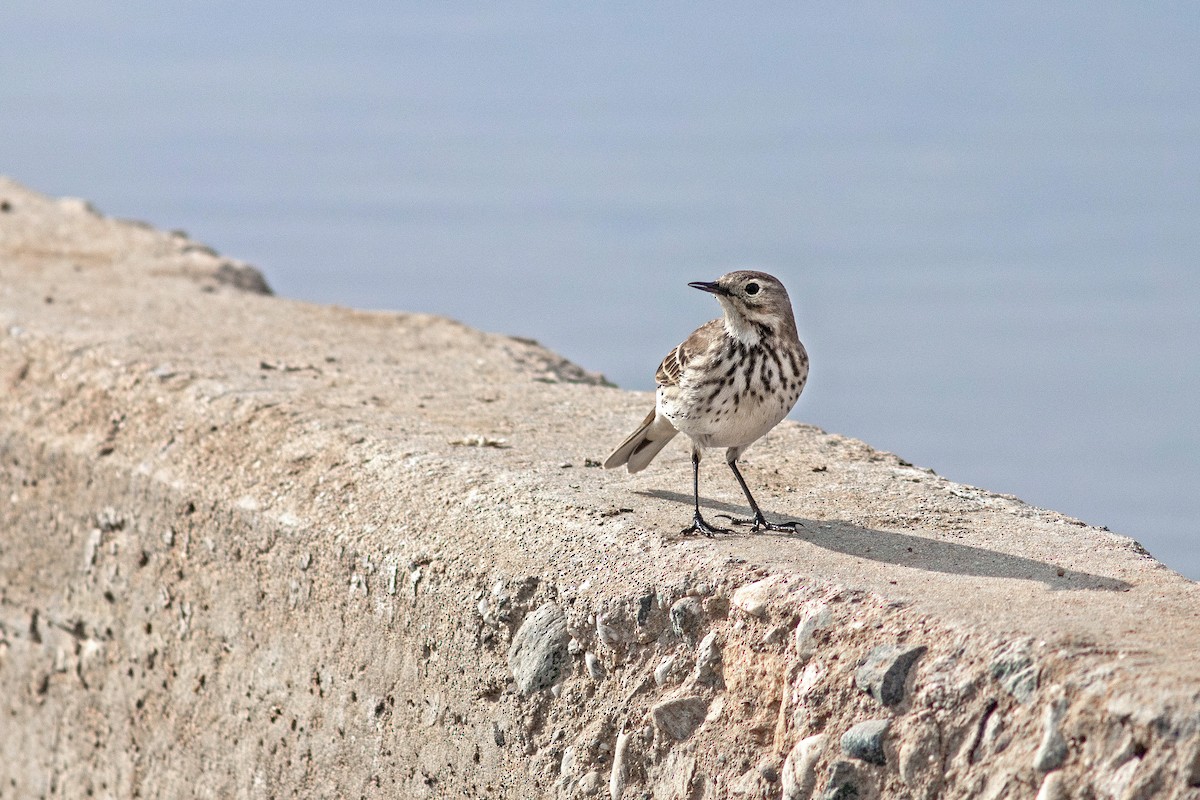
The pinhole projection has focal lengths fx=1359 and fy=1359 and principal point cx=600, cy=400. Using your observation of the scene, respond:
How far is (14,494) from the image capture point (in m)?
8.55

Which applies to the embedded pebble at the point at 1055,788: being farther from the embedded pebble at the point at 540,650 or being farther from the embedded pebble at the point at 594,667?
the embedded pebble at the point at 540,650

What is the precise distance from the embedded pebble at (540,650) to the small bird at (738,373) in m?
0.65

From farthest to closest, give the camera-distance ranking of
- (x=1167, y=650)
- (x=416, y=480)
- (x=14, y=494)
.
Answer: (x=14, y=494) < (x=416, y=480) < (x=1167, y=650)

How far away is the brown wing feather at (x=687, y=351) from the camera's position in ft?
19.2

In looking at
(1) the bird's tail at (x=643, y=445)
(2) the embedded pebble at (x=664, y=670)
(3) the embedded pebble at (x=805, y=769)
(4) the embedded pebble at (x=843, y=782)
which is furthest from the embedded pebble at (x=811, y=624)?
(1) the bird's tail at (x=643, y=445)

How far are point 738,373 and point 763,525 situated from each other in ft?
2.10

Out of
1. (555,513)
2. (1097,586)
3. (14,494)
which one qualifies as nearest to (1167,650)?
(1097,586)

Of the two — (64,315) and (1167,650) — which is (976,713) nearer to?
(1167,650)

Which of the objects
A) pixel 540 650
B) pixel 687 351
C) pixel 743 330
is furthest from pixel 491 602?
pixel 743 330

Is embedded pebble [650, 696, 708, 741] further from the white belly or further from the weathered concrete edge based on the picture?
the white belly

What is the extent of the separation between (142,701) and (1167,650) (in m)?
5.48

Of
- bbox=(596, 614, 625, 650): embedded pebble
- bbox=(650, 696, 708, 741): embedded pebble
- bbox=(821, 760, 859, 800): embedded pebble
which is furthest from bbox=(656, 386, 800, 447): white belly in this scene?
bbox=(821, 760, 859, 800): embedded pebble

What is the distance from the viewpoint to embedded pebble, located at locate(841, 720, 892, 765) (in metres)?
4.44

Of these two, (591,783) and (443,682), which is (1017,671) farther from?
(443,682)
